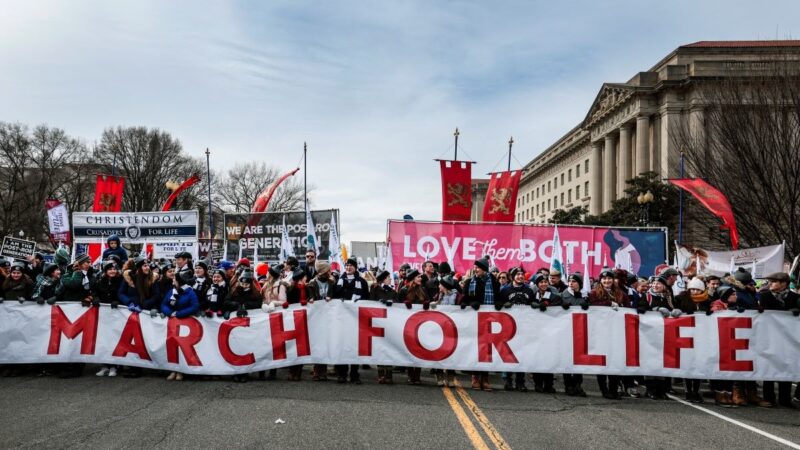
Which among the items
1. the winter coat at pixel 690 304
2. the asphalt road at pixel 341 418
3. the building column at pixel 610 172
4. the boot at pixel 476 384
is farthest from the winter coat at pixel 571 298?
the building column at pixel 610 172

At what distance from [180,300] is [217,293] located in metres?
0.54

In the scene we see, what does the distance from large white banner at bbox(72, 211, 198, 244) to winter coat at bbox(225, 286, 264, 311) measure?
7.81 meters

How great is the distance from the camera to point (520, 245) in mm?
15406

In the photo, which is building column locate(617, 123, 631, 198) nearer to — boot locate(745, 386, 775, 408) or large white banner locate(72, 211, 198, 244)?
large white banner locate(72, 211, 198, 244)

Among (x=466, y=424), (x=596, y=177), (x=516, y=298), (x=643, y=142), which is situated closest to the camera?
(x=466, y=424)

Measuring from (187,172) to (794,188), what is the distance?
5100cm

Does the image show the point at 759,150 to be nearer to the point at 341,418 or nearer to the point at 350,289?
the point at 350,289

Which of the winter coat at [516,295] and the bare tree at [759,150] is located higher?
the bare tree at [759,150]

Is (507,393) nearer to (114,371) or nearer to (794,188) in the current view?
(114,371)

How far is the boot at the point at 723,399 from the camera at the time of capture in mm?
8122

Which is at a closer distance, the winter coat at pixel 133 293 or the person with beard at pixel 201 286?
the person with beard at pixel 201 286

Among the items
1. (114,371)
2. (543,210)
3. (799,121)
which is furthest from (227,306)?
(543,210)

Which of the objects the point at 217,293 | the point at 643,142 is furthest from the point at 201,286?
the point at 643,142

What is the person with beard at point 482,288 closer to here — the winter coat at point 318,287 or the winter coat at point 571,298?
the winter coat at point 571,298
